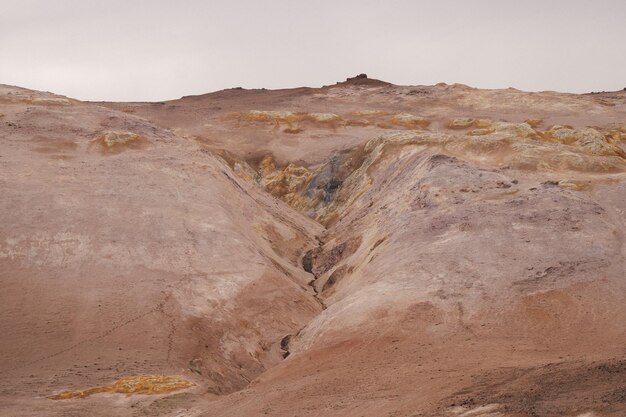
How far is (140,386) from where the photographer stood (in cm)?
2028

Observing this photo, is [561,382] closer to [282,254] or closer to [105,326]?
[105,326]

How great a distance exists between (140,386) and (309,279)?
40.8ft

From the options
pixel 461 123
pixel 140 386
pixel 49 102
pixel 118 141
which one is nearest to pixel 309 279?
pixel 118 141

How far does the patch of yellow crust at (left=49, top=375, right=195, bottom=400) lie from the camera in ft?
64.6

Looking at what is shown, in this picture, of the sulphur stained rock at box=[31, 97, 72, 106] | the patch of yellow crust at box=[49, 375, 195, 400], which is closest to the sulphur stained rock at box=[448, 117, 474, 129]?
the sulphur stained rock at box=[31, 97, 72, 106]

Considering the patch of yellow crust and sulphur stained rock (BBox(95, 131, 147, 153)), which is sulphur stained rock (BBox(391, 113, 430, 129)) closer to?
sulphur stained rock (BBox(95, 131, 147, 153))

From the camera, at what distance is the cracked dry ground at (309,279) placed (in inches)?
724

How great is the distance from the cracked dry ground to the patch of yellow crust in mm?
65

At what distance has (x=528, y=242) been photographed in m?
25.6

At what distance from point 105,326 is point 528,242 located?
44.5 feet

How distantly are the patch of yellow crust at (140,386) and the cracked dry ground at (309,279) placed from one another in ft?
0.21

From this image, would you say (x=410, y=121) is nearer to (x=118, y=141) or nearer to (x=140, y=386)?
(x=118, y=141)

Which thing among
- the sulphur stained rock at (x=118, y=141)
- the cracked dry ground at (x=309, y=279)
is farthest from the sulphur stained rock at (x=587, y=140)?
the sulphur stained rock at (x=118, y=141)

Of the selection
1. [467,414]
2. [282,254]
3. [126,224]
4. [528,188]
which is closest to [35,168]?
[126,224]
